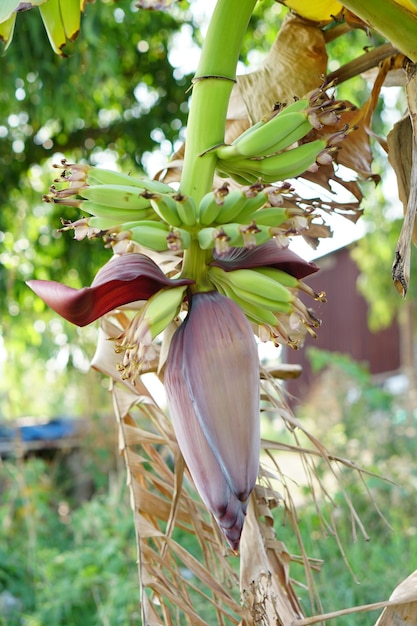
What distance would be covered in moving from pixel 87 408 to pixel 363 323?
7327mm

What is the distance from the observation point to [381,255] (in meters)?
6.63

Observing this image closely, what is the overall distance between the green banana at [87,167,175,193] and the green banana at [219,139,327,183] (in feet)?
0.16

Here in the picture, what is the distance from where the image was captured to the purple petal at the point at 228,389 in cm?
40

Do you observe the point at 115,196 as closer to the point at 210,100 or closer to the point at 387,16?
the point at 210,100

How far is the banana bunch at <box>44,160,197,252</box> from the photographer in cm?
45

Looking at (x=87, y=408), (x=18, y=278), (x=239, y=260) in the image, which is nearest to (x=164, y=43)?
(x=18, y=278)

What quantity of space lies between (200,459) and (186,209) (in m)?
0.15

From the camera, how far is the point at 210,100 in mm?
479

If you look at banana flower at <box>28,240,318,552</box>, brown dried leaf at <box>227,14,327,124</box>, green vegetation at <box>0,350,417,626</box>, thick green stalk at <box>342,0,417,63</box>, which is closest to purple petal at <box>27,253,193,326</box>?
banana flower at <box>28,240,318,552</box>

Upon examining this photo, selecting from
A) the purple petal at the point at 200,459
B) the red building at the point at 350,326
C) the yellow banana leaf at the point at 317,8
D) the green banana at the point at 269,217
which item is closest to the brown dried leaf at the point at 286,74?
the yellow banana leaf at the point at 317,8

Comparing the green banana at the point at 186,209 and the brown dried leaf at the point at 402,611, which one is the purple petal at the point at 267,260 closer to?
the green banana at the point at 186,209

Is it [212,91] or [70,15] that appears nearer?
[212,91]

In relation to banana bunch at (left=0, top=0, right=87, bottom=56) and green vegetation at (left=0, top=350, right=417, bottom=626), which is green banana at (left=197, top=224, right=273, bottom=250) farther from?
green vegetation at (left=0, top=350, right=417, bottom=626)

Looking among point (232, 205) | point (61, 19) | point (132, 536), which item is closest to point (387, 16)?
point (232, 205)
